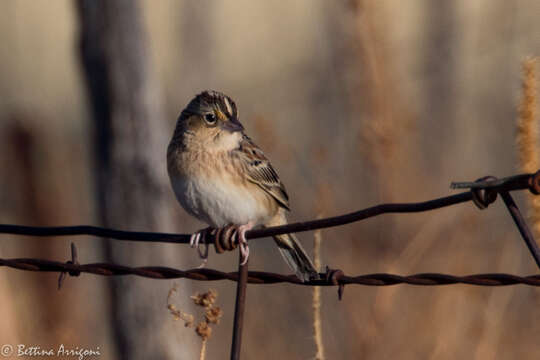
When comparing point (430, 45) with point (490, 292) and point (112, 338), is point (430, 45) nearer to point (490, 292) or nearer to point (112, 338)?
point (490, 292)

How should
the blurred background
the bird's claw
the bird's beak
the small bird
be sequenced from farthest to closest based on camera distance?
the bird's beak, the small bird, the blurred background, the bird's claw

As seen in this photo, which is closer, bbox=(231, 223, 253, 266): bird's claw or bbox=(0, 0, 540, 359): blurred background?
bbox=(231, 223, 253, 266): bird's claw

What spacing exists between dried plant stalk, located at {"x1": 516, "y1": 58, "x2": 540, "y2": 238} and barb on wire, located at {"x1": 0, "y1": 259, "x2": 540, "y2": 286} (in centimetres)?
36

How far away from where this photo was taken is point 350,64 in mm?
4898

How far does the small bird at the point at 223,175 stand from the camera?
4.95 metres

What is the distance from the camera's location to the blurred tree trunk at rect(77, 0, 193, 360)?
5.84 metres

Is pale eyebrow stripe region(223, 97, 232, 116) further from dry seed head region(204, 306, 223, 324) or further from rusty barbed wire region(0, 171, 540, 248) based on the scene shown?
dry seed head region(204, 306, 223, 324)

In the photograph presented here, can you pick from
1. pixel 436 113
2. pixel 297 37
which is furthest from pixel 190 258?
pixel 436 113

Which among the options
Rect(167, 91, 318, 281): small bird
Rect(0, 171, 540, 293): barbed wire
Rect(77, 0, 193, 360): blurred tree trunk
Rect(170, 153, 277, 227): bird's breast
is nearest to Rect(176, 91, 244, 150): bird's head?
Rect(167, 91, 318, 281): small bird

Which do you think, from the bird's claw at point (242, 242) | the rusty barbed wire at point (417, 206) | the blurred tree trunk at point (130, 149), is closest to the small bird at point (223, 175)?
the blurred tree trunk at point (130, 149)

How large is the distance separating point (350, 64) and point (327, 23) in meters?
0.64

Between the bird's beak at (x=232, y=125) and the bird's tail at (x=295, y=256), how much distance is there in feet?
2.40

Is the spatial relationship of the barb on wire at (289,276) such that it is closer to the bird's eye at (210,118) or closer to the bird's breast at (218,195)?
the bird's breast at (218,195)

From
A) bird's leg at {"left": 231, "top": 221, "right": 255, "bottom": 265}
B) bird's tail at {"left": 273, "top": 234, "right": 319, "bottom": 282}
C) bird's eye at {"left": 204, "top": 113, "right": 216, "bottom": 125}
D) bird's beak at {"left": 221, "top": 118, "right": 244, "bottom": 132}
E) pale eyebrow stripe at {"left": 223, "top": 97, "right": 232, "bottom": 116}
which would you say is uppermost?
pale eyebrow stripe at {"left": 223, "top": 97, "right": 232, "bottom": 116}
